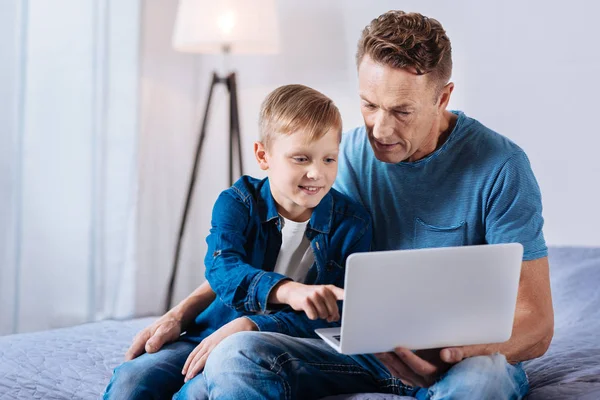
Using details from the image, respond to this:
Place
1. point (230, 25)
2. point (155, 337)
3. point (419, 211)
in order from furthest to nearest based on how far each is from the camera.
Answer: point (230, 25)
point (419, 211)
point (155, 337)

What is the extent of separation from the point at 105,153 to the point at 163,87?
0.47 m

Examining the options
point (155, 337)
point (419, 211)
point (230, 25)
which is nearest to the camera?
point (155, 337)

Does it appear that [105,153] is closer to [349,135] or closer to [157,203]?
[157,203]

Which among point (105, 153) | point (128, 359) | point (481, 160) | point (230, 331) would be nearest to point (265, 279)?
point (230, 331)

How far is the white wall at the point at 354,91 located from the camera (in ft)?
7.36

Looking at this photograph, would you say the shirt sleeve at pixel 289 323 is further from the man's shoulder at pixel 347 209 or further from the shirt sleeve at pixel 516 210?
the shirt sleeve at pixel 516 210

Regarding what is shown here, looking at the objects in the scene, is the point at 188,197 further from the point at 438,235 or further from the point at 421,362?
the point at 421,362

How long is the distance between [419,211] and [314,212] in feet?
0.79

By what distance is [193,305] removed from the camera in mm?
1548

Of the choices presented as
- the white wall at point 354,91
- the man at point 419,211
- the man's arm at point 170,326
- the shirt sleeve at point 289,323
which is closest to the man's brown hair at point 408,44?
the man at point 419,211

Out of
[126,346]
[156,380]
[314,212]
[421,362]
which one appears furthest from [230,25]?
[421,362]

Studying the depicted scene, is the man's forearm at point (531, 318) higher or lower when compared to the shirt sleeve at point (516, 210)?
lower

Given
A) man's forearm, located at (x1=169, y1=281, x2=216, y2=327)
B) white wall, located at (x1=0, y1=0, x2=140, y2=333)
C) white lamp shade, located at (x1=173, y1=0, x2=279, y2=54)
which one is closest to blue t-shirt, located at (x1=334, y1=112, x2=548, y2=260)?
man's forearm, located at (x1=169, y1=281, x2=216, y2=327)

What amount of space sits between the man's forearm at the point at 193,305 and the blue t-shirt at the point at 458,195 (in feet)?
1.19
